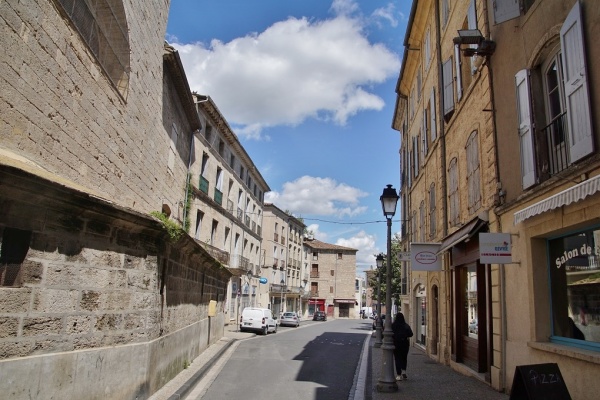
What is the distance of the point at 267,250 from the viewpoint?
5584 cm

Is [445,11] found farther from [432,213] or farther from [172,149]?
[172,149]

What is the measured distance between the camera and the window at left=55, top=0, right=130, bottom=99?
8.92m

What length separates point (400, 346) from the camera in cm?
1099

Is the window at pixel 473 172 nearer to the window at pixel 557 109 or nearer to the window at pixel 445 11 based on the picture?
the window at pixel 557 109

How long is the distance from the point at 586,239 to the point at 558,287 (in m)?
1.25

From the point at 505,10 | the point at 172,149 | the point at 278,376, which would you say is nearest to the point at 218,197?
the point at 172,149

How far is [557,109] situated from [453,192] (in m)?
5.73

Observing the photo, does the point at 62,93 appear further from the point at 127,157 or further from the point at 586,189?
the point at 586,189

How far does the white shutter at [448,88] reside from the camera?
13.3 m

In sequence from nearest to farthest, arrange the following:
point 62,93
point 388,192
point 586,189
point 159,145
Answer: point 586,189 → point 62,93 → point 388,192 → point 159,145

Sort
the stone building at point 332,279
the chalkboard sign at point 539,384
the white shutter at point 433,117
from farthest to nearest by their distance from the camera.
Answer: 1. the stone building at point 332,279
2. the white shutter at point 433,117
3. the chalkboard sign at point 539,384

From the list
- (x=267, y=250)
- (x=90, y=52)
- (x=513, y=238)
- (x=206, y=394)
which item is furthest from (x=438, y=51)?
(x=267, y=250)

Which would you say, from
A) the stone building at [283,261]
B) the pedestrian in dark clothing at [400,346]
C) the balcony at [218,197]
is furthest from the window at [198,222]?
the stone building at [283,261]

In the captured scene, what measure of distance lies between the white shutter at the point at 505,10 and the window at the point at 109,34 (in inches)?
293
